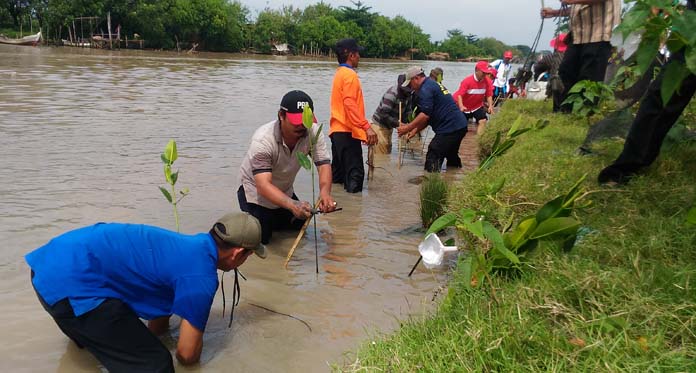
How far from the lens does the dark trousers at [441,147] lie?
7624mm

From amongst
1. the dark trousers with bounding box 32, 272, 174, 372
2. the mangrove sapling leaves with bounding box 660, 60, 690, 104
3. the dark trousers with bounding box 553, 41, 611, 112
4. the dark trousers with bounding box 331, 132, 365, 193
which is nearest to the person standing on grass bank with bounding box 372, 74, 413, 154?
the dark trousers with bounding box 331, 132, 365, 193

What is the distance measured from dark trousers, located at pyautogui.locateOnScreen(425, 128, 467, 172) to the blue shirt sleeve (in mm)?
5358

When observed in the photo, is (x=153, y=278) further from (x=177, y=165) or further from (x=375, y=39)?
(x=375, y=39)

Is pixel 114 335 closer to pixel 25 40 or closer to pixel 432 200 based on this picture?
pixel 432 200

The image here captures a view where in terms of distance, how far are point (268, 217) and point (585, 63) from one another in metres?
4.31

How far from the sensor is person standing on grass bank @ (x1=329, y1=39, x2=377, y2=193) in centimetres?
633

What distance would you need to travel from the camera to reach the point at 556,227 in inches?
107

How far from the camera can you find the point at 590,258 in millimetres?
2730

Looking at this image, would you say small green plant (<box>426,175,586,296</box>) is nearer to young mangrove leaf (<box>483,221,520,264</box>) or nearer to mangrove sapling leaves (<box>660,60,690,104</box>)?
young mangrove leaf (<box>483,221,520,264</box>)

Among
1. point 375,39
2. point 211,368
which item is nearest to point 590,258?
point 211,368

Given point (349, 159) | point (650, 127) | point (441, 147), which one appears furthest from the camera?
point (441, 147)

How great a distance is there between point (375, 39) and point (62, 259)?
292ft

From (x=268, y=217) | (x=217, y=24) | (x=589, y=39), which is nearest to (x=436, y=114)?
(x=589, y=39)

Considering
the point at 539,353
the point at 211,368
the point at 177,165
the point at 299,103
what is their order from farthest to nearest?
1. the point at 177,165
2. the point at 299,103
3. the point at 211,368
4. the point at 539,353
